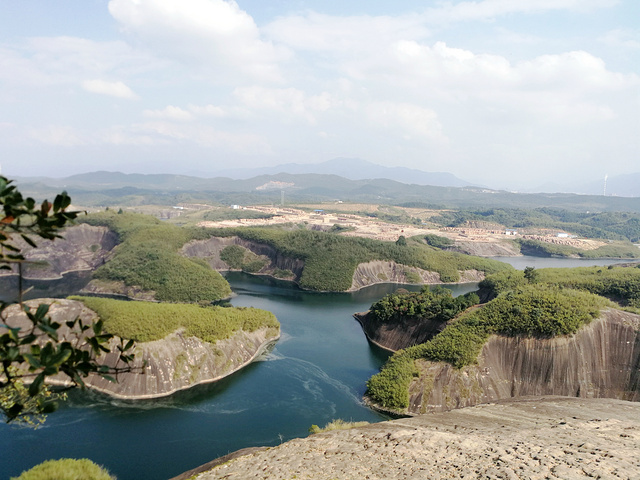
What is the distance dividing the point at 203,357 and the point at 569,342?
33.3m

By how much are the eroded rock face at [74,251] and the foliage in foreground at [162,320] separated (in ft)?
164

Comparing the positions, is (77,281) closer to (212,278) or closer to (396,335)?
(212,278)

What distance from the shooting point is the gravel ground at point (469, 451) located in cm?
1459

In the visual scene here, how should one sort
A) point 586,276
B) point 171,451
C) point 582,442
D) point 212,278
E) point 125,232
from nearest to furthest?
1. point 582,442
2. point 171,451
3. point 586,276
4. point 212,278
5. point 125,232

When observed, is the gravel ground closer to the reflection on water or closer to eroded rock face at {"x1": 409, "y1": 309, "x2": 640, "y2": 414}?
eroded rock face at {"x1": 409, "y1": 309, "x2": 640, "y2": 414}

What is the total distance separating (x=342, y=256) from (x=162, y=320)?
52.8 meters

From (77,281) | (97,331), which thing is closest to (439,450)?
(97,331)

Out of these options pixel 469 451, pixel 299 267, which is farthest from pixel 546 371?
pixel 299 267

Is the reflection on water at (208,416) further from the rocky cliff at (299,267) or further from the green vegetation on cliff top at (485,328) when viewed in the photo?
the rocky cliff at (299,267)

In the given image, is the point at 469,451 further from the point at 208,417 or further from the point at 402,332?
the point at 402,332

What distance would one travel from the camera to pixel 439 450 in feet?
57.9

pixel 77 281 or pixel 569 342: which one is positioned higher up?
pixel 569 342

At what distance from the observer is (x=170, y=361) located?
41.1 metres

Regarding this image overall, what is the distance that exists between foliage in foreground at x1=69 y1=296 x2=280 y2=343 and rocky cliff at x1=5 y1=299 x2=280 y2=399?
0.66 meters
